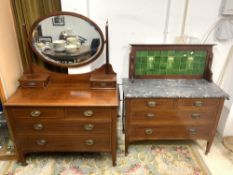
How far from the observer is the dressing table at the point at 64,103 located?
64.5 inches

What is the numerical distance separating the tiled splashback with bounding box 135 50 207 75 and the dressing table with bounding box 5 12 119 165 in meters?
0.35

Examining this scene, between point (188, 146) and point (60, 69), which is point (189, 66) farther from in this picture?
point (60, 69)

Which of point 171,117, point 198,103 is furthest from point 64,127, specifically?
point 198,103

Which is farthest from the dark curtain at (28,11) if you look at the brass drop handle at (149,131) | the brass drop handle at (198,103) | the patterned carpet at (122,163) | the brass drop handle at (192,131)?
the brass drop handle at (192,131)

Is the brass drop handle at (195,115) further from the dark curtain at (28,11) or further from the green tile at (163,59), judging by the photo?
the dark curtain at (28,11)

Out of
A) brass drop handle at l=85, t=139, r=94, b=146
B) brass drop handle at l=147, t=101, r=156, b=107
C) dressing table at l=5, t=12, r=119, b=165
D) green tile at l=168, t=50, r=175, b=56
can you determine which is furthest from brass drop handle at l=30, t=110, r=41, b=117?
green tile at l=168, t=50, r=175, b=56

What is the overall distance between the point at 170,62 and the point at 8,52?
1556 mm

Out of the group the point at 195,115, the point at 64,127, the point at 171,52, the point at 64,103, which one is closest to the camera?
the point at 64,103

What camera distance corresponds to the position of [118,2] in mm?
1867

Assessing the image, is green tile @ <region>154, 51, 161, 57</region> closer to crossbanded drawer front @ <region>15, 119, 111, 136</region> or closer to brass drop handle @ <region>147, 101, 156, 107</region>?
brass drop handle @ <region>147, 101, 156, 107</region>

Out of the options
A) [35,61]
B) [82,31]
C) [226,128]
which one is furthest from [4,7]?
[226,128]

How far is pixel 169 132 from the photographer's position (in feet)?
6.31

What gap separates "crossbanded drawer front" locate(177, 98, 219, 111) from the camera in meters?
1.77

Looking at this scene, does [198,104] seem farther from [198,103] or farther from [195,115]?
[195,115]
